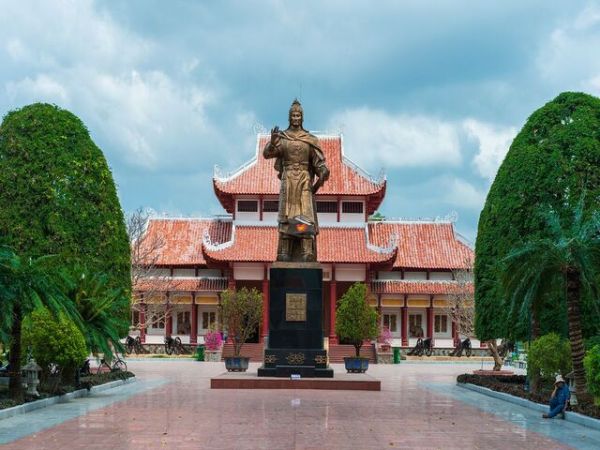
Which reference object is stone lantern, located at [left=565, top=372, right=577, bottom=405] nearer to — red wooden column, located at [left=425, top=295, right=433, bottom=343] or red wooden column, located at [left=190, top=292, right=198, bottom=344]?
red wooden column, located at [left=425, top=295, right=433, bottom=343]

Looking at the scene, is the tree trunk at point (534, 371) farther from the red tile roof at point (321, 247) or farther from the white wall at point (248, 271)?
the white wall at point (248, 271)

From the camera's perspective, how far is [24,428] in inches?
519

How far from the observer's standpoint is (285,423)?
13.5m

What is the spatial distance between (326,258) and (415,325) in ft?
30.9

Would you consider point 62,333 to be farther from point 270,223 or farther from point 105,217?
point 270,223

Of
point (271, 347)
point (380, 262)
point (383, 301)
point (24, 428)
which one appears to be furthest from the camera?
point (383, 301)

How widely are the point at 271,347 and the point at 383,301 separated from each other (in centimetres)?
3162

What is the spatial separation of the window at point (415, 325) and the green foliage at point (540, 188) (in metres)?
28.7

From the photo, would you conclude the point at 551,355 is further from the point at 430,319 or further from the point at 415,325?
the point at 415,325

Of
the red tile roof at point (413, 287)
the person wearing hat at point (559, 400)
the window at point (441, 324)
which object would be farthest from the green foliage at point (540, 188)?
the window at point (441, 324)

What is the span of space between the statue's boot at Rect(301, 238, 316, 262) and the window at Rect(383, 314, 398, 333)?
32629mm

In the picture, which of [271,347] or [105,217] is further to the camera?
[105,217]

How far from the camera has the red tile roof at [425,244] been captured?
52.6m

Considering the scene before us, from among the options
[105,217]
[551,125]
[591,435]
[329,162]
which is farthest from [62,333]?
[329,162]
